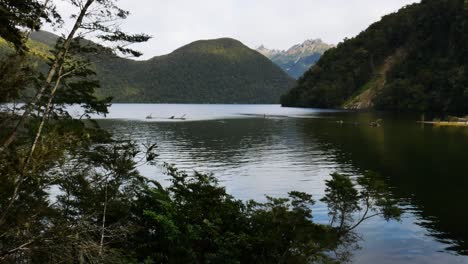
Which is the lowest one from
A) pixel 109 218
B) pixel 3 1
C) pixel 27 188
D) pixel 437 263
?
pixel 437 263

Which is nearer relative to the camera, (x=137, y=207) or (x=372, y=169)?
(x=137, y=207)

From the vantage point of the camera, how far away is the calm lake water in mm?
26828

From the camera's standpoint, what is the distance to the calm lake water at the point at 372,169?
26.8m

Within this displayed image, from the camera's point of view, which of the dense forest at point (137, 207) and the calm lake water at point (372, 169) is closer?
the dense forest at point (137, 207)

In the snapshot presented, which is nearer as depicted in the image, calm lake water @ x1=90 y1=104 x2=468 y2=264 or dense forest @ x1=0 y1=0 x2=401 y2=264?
dense forest @ x1=0 y1=0 x2=401 y2=264

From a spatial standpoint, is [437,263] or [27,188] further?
[437,263]

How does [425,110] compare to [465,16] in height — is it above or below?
Result: below

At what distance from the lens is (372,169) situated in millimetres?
51656

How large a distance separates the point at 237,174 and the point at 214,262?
101ft

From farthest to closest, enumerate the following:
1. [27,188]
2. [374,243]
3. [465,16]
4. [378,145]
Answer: [465,16], [378,145], [374,243], [27,188]

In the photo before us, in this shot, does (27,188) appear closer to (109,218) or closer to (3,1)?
(109,218)

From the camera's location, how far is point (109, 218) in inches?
857

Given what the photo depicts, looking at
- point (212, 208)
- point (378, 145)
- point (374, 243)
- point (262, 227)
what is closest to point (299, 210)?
point (262, 227)

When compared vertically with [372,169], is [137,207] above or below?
above
